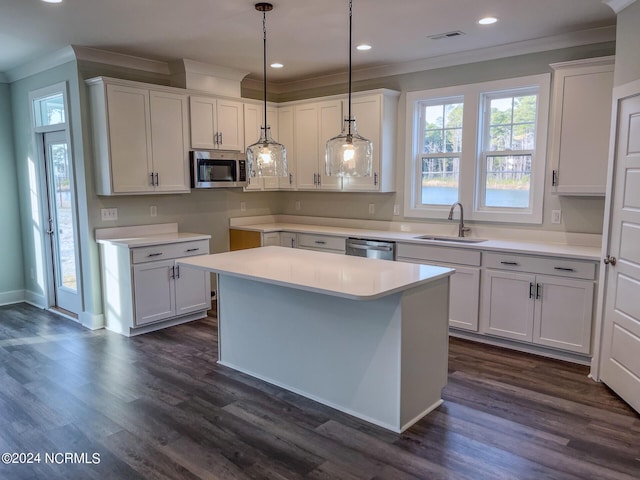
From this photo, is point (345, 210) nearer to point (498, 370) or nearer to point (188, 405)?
point (498, 370)

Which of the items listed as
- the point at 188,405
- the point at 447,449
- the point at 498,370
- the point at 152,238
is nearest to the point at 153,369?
the point at 188,405

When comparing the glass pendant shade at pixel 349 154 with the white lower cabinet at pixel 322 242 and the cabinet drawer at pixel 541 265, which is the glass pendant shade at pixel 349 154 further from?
the white lower cabinet at pixel 322 242

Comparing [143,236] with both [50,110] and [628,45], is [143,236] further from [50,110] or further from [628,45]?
[628,45]

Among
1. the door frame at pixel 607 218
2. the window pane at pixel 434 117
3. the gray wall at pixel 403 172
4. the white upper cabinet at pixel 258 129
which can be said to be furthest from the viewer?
the white upper cabinet at pixel 258 129

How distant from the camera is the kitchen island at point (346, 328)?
8.80ft

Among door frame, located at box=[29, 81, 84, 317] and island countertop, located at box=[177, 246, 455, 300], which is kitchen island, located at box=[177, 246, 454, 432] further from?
door frame, located at box=[29, 81, 84, 317]

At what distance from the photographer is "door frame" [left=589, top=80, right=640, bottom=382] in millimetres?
3008

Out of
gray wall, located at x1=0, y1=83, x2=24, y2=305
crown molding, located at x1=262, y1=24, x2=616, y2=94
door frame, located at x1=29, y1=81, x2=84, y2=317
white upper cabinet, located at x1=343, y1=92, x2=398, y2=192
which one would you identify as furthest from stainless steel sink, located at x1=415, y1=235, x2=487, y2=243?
gray wall, located at x1=0, y1=83, x2=24, y2=305

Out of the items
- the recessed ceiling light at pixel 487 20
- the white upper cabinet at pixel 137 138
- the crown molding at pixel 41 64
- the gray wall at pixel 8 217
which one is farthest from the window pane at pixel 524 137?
the gray wall at pixel 8 217

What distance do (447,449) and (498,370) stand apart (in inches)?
49.3

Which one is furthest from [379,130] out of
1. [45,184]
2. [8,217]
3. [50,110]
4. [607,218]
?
[8,217]

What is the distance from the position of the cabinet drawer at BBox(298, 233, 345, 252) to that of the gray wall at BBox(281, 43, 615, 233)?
0.61m

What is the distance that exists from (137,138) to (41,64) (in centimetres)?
132

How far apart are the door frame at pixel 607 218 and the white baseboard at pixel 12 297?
594 cm
